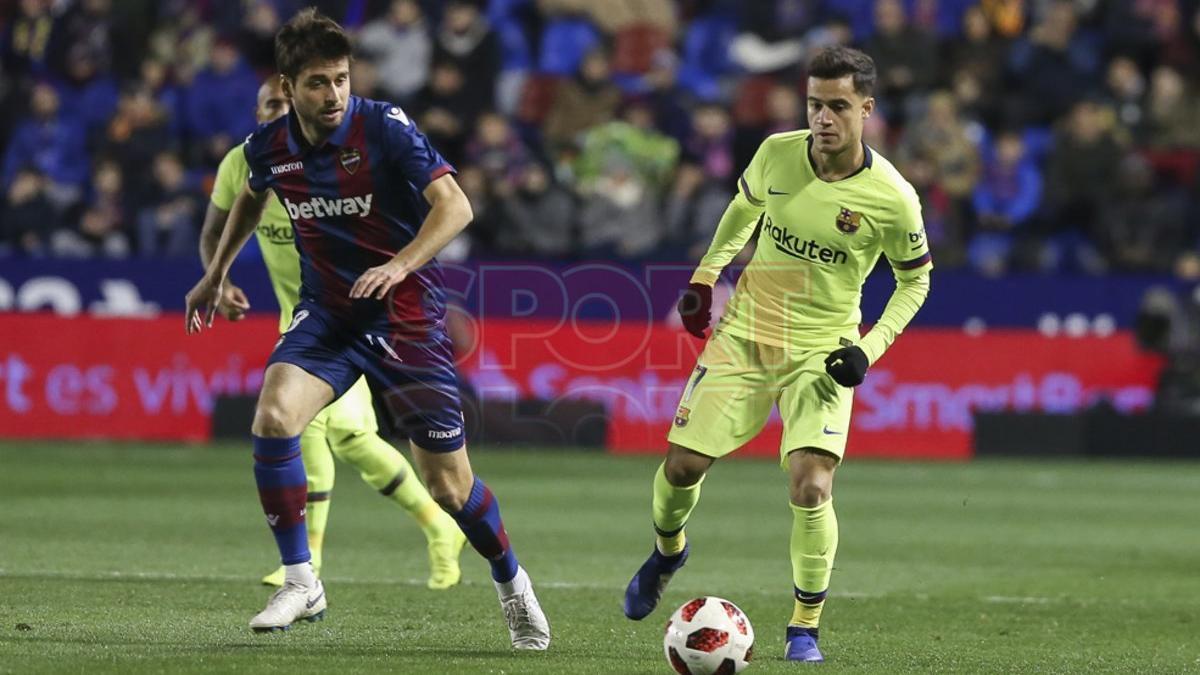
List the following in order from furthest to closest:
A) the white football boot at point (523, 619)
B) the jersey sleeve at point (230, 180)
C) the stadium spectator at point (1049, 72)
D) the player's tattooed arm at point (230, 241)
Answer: the stadium spectator at point (1049, 72) < the jersey sleeve at point (230, 180) < the player's tattooed arm at point (230, 241) < the white football boot at point (523, 619)

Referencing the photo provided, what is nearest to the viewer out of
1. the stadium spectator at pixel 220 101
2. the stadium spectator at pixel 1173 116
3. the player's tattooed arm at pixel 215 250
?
the player's tattooed arm at pixel 215 250

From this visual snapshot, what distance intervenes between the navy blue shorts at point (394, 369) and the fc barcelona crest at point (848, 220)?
165 centimetres

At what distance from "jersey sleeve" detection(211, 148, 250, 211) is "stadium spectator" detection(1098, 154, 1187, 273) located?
11465 mm

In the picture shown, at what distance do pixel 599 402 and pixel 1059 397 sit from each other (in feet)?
13.5

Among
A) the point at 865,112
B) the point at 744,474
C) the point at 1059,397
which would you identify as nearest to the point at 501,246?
the point at 744,474

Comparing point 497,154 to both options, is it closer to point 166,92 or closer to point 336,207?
point 166,92

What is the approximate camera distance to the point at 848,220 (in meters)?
7.51

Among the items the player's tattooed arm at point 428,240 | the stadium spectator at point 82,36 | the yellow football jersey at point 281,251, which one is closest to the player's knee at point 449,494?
the player's tattooed arm at point 428,240

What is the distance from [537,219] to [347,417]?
913 centimetres

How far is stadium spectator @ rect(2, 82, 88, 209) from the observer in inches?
797

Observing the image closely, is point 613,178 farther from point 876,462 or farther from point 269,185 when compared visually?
point 269,185

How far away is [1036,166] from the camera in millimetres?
19766

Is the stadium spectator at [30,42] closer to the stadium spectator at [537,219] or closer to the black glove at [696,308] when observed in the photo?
the stadium spectator at [537,219]

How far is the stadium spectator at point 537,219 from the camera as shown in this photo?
18.3m
